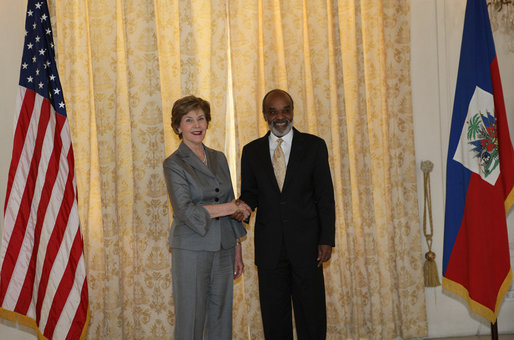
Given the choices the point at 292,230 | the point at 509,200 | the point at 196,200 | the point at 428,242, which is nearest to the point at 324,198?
the point at 292,230

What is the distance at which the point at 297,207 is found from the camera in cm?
322

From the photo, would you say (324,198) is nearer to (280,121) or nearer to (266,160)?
(266,160)

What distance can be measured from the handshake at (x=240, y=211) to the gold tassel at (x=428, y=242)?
1856 millimetres

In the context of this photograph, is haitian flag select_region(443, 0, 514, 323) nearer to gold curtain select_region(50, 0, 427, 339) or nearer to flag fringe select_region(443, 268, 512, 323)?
flag fringe select_region(443, 268, 512, 323)

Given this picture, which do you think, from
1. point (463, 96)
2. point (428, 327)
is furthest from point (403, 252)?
point (463, 96)

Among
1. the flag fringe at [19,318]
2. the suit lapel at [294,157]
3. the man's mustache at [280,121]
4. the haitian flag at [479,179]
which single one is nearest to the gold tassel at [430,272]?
the haitian flag at [479,179]

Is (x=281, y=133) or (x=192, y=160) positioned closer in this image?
(x=192, y=160)

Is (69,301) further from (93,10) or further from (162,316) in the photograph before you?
(93,10)

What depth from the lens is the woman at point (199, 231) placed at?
3047 mm

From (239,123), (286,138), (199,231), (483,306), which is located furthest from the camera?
(239,123)

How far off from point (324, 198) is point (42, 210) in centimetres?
178

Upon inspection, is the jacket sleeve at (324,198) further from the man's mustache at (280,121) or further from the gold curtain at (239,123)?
the gold curtain at (239,123)

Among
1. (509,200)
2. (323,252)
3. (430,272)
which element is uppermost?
(509,200)

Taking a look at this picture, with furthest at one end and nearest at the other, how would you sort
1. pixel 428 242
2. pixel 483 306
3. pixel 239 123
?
1. pixel 428 242
2. pixel 239 123
3. pixel 483 306
